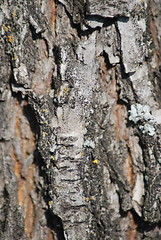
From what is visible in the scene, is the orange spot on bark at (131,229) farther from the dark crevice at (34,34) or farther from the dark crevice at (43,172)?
the dark crevice at (34,34)

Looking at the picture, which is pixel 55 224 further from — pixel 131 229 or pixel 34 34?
pixel 34 34

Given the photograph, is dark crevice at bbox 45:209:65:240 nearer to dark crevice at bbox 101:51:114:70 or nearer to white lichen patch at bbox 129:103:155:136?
white lichen patch at bbox 129:103:155:136

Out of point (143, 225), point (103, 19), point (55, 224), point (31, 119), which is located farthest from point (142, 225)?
point (103, 19)

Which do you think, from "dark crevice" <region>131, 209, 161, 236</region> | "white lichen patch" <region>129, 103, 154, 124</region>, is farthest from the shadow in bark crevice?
"white lichen patch" <region>129, 103, 154, 124</region>

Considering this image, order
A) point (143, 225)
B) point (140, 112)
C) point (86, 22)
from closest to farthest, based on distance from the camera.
Answer: point (86, 22), point (140, 112), point (143, 225)

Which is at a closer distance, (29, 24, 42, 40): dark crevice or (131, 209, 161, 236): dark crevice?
(29, 24, 42, 40): dark crevice

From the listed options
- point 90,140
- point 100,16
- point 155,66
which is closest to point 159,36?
point 155,66

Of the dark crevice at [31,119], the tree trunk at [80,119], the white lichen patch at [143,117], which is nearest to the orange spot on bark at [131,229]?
the tree trunk at [80,119]
